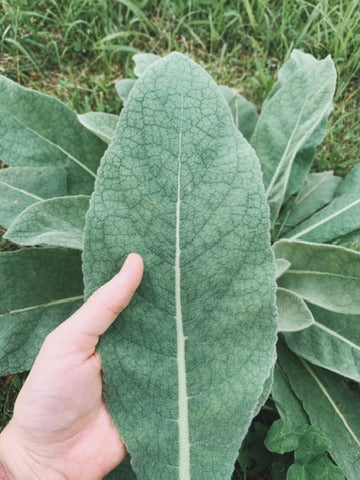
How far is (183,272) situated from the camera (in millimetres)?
889

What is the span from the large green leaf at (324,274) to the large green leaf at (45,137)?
0.56 metres

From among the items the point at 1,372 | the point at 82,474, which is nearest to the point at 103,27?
the point at 1,372

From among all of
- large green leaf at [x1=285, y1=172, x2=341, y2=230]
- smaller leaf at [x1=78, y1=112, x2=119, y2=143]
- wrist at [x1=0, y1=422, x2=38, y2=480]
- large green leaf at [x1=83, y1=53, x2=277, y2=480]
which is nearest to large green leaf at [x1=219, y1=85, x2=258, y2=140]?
large green leaf at [x1=285, y1=172, x2=341, y2=230]

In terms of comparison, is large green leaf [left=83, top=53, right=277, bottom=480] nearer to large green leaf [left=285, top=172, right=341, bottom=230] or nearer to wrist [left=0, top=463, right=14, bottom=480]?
wrist [left=0, top=463, right=14, bottom=480]

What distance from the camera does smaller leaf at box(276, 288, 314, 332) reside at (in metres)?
1.12

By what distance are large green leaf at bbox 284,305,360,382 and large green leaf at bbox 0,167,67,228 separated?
26.9 inches

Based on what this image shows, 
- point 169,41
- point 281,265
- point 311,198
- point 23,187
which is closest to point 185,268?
point 281,265

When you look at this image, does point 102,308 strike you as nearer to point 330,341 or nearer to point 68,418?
point 68,418

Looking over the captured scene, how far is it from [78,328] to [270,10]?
146 centimetres

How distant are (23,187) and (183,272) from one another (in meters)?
0.62

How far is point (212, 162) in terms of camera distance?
0.86 meters

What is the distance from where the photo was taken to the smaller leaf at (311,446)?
3.96 feet

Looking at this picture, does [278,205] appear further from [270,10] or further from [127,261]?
[270,10]

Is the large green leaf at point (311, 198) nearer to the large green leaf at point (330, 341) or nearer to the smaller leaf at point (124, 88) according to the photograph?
the large green leaf at point (330, 341)
